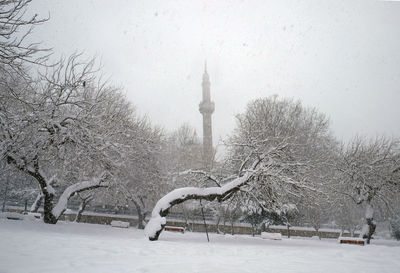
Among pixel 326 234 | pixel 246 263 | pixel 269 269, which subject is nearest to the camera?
pixel 269 269

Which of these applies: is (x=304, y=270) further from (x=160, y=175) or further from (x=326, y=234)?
(x=326, y=234)

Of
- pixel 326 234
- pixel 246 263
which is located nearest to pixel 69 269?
pixel 246 263

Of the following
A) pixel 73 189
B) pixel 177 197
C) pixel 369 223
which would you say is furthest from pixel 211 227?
pixel 177 197

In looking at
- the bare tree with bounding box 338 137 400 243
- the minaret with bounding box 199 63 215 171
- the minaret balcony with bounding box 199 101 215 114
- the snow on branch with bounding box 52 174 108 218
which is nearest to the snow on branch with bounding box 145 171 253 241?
the snow on branch with bounding box 52 174 108 218

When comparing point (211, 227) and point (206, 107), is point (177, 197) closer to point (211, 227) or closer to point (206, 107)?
point (211, 227)

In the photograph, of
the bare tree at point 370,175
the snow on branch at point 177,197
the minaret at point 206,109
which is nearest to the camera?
the snow on branch at point 177,197

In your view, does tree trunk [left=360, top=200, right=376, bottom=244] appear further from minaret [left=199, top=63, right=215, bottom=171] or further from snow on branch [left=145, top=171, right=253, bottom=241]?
minaret [left=199, top=63, right=215, bottom=171]

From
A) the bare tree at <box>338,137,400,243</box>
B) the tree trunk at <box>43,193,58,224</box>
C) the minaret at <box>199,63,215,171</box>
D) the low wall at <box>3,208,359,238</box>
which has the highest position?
the minaret at <box>199,63,215,171</box>

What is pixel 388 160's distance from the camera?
17.4 m

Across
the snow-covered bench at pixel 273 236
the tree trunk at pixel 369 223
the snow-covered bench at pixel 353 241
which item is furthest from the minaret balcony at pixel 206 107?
the snow-covered bench at pixel 353 241

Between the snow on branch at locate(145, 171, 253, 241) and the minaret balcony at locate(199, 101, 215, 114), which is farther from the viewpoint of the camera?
the minaret balcony at locate(199, 101, 215, 114)

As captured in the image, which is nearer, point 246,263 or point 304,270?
point 304,270

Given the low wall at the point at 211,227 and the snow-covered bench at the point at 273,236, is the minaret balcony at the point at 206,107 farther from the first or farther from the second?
the snow-covered bench at the point at 273,236

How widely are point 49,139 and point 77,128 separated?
1552 millimetres
